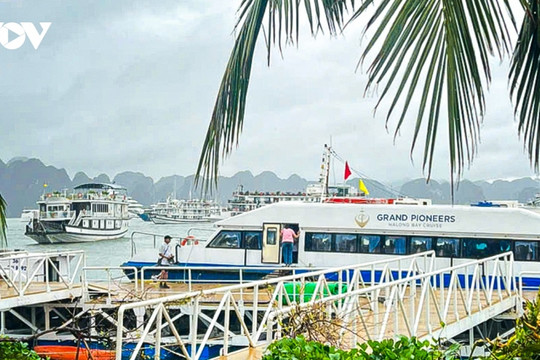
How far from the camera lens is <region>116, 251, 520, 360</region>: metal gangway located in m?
6.33

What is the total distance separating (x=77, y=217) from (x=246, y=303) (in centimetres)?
5141

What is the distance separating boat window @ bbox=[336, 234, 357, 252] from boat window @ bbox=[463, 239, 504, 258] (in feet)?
9.07

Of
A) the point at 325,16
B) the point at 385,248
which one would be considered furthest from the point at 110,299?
the point at 325,16

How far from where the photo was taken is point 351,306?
27.5ft

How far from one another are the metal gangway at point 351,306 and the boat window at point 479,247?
67 centimetres

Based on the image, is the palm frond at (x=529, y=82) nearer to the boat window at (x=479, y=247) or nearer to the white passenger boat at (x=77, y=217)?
the boat window at (x=479, y=247)

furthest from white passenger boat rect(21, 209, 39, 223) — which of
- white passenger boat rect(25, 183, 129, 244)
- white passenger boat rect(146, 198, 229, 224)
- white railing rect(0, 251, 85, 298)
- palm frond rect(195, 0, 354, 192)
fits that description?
palm frond rect(195, 0, 354, 192)

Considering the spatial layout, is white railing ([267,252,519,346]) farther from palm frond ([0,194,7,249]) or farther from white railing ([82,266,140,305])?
white railing ([82,266,140,305])

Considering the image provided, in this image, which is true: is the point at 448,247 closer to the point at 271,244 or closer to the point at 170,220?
the point at 271,244

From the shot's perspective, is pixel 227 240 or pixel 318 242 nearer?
pixel 318 242

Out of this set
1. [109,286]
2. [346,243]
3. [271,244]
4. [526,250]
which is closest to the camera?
[109,286]

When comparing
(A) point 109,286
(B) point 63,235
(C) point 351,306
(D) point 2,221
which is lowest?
(B) point 63,235

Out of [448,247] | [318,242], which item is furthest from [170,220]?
[448,247]

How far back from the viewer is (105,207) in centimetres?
6806
